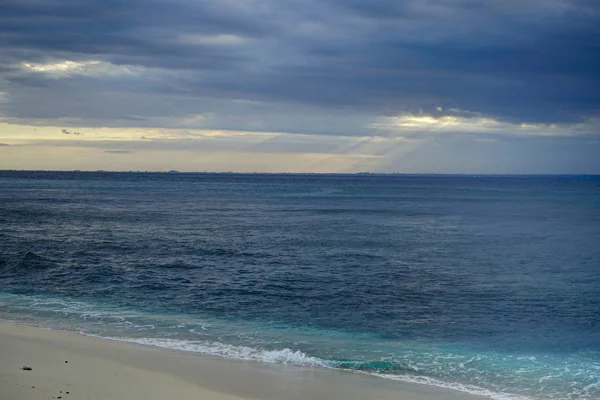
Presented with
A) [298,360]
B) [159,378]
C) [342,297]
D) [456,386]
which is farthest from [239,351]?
[342,297]

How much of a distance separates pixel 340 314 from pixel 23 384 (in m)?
13.7

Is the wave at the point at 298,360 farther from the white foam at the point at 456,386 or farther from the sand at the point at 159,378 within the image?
the sand at the point at 159,378

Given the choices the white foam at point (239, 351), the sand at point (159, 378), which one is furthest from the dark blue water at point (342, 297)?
the sand at point (159, 378)

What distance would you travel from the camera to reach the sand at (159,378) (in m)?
16.3

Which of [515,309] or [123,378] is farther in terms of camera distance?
[515,309]

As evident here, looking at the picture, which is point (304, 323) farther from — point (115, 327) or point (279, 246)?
point (279, 246)

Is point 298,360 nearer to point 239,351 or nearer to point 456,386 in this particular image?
point 239,351

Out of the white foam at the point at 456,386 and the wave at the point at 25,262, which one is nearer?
the white foam at the point at 456,386

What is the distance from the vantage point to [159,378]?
1767cm

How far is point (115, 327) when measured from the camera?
24031 mm

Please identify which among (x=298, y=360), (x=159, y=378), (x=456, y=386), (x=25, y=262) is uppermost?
(x=25, y=262)

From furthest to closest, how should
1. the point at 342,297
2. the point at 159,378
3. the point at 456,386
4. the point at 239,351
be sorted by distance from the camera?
the point at 342,297 → the point at 239,351 → the point at 456,386 → the point at 159,378

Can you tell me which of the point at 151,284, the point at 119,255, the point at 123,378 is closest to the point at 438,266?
the point at 151,284

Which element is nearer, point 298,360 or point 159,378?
point 159,378
